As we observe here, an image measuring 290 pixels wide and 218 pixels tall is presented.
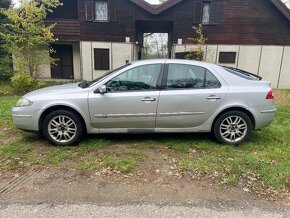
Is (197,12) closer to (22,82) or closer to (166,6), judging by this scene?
(166,6)

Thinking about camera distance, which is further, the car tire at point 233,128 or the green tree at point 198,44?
the green tree at point 198,44

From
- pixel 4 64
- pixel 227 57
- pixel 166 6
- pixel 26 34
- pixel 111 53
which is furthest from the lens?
pixel 111 53

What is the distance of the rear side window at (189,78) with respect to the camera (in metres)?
4.70

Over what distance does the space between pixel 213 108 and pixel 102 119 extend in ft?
6.66

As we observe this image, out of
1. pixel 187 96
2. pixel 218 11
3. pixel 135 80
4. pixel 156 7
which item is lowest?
pixel 187 96

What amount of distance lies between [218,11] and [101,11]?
7.05m

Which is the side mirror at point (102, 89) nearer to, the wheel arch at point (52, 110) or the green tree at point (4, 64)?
the wheel arch at point (52, 110)

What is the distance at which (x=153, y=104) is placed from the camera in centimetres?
461

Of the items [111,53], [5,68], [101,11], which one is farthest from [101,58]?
[5,68]

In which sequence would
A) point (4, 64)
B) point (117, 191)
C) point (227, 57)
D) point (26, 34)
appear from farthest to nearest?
point (227, 57) < point (4, 64) < point (26, 34) < point (117, 191)

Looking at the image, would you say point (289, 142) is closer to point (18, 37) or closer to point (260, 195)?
point (260, 195)

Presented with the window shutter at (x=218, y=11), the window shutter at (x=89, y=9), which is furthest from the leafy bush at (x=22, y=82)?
the window shutter at (x=218, y=11)

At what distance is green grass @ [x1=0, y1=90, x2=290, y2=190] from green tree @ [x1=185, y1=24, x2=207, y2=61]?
10.2 meters

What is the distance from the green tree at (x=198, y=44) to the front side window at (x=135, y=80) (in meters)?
11.1
